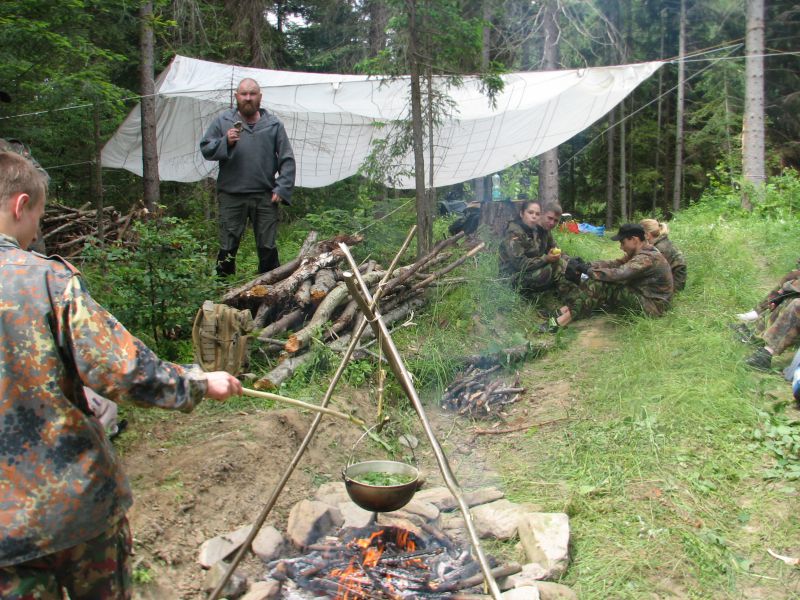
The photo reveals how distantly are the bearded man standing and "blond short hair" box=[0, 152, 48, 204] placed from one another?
4.05 m

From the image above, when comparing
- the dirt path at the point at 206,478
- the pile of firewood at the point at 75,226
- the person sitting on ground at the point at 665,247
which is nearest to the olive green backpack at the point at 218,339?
the dirt path at the point at 206,478

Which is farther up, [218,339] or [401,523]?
[218,339]

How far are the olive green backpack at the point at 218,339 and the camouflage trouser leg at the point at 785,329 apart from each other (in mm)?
4261

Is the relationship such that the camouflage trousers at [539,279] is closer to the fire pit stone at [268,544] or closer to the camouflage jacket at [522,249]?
the camouflage jacket at [522,249]

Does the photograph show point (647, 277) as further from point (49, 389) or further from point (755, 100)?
point (755, 100)

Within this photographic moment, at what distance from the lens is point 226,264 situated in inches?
243

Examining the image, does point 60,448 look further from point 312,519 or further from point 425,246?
point 425,246

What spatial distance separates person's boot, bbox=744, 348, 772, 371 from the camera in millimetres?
5246

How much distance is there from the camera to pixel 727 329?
6059mm

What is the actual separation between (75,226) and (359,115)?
15.0 feet

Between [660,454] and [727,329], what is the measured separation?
7.76ft

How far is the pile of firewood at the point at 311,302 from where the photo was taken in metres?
5.37

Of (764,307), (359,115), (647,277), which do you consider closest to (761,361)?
(764,307)

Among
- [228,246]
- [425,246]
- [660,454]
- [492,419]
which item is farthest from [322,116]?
[660,454]
